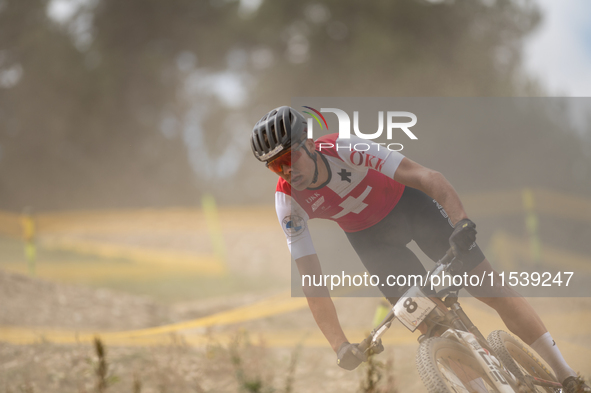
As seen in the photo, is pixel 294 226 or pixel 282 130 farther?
pixel 294 226

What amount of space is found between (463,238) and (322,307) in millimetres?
1077

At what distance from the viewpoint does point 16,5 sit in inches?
786

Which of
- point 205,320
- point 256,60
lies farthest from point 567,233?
point 256,60

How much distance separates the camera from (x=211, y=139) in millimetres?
21203

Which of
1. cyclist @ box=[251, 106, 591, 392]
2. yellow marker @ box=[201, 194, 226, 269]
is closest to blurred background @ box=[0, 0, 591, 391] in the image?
yellow marker @ box=[201, 194, 226, 269]

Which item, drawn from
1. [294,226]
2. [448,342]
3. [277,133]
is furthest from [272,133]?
[448,342]

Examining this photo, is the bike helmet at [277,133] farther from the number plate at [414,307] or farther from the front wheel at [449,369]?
the front wheel at [449,369]

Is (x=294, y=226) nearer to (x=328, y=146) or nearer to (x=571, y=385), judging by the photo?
(x=328, y=146)

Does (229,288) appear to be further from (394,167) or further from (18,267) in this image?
(394,167)

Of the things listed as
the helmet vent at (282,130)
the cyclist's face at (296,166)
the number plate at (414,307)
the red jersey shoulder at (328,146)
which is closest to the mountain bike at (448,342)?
the number plate at (414,307)

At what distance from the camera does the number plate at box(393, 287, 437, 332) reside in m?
2.70

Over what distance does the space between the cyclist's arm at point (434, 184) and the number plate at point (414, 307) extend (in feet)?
1.82

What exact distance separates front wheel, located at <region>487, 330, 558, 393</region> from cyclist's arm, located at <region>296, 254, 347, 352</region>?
1153mm

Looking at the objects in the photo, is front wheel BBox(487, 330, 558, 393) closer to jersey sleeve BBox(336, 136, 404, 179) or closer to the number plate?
the number plate
